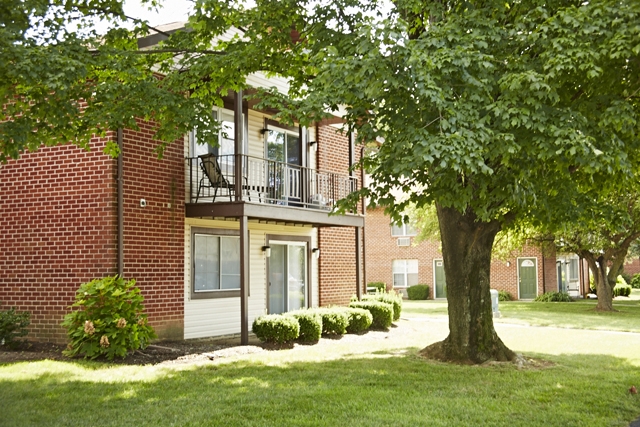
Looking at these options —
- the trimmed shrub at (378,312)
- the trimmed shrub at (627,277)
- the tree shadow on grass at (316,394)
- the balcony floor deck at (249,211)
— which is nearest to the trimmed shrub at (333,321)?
the trimmed shrub at (378,312)

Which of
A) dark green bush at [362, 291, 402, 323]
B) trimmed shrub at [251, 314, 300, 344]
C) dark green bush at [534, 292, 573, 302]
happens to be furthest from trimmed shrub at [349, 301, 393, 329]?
dark green bush at [534, 292, 573, 302]

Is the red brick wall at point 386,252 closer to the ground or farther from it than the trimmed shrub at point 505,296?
farther from it

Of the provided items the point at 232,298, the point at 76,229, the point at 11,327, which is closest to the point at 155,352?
the point at 11,327

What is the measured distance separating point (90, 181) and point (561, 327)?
45.3 feet

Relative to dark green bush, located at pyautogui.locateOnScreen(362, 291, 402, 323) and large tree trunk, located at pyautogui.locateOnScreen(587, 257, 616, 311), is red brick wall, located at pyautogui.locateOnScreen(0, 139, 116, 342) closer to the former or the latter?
dark green bush, located at pyautogui.locateOnScreen(362, 291, 402, 323)

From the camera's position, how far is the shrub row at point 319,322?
13.5 metres

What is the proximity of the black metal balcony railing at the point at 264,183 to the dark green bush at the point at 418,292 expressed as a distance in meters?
19.3

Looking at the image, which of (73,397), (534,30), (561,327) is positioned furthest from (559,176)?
(561,327)

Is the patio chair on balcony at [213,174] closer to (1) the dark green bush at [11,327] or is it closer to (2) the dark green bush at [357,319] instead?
(2) the dark green bush at [357,319]

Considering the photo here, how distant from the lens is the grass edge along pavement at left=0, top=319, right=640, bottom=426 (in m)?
7.33

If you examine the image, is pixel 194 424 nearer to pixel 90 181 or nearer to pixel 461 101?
pixel 461 101

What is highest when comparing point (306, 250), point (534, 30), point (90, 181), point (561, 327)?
point (534, 30)

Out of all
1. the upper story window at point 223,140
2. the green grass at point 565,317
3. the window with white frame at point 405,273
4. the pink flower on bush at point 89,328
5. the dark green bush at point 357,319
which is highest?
the upper story window at point 223,140

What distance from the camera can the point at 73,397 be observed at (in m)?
8.28
